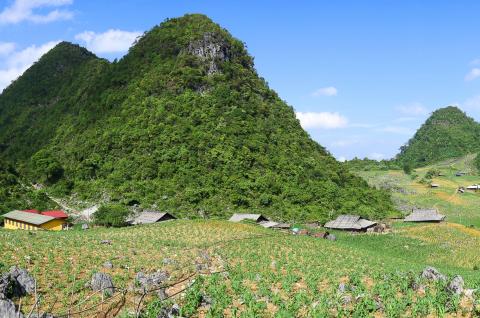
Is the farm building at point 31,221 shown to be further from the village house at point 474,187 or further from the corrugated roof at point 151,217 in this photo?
the village house at point 474,187

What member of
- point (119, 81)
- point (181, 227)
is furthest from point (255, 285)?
point (119, 81)

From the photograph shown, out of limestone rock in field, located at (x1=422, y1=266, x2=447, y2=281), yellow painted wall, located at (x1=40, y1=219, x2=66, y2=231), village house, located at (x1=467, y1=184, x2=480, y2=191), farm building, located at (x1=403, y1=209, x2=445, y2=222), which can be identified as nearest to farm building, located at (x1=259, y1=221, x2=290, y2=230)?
farm building, located at (x1=403, y1=209, x2=445, y2=222)

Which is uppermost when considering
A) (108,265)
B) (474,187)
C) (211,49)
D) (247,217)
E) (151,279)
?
(211,49)

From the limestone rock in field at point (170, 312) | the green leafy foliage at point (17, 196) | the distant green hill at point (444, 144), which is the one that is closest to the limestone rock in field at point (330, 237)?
the green leafy foliage at point (17, 196)

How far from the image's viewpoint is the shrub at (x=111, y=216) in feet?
183

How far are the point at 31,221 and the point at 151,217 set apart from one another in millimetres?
12858

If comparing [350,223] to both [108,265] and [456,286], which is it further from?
[108,265]

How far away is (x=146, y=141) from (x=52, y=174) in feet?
51.3

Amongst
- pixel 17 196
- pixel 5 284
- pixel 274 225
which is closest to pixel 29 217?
pixel 17 196

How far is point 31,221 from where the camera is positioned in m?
52.8

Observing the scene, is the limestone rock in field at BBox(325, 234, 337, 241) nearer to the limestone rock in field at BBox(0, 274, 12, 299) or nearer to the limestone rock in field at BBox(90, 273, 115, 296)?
the limestone rock in field at BBox(90, 273, 115, 296)

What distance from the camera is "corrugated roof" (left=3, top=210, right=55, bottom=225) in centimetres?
5303

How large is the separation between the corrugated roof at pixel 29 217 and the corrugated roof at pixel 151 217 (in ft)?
31.0

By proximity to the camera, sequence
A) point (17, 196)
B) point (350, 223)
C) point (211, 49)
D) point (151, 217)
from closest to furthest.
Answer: point (151, 217), point (350, 223), point (17, 196), point (211, 49)
